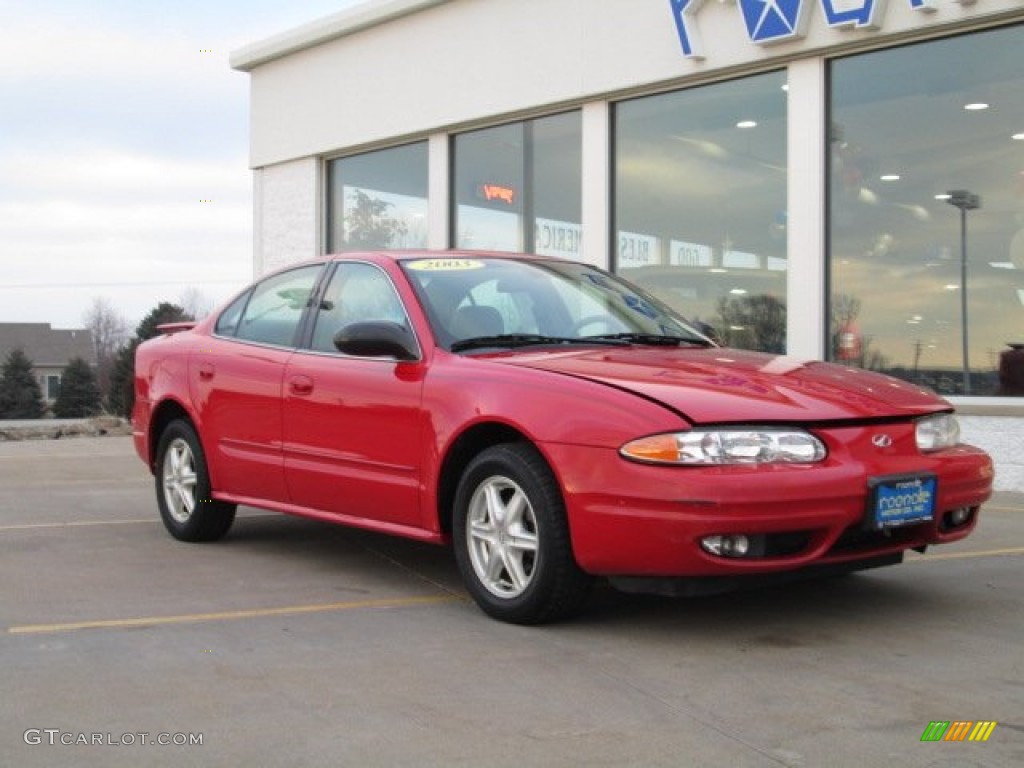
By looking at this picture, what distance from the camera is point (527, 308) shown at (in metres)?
5.50

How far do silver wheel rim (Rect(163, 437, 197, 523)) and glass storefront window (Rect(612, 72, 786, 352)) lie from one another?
6281 millimetres

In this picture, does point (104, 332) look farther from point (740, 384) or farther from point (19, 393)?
point (740, 384)

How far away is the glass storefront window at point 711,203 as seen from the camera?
37.4 feet

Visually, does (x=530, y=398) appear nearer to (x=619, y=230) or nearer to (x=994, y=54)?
(x=994, y=54)

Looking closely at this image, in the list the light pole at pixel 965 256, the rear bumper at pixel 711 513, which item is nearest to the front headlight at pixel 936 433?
the rear bumper at pixel 711 513

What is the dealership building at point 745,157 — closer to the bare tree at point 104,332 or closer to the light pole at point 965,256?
the light pole at point 965,256

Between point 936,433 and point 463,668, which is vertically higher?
point 936,433

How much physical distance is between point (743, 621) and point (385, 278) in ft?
7.31

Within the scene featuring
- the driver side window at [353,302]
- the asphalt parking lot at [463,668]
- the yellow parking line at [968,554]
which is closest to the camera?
the asphalt parking lot at [463,668]

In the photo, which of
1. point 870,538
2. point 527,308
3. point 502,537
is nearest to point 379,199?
point 527,308

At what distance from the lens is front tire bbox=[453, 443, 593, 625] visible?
14.5ft

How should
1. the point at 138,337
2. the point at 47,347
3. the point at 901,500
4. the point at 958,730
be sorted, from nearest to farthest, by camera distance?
the point at 958,730
the point at 901,500
the point at 138,337
the point at 47,347

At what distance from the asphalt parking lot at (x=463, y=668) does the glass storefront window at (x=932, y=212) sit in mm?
4335

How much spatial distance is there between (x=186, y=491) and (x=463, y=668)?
3.14 metres
